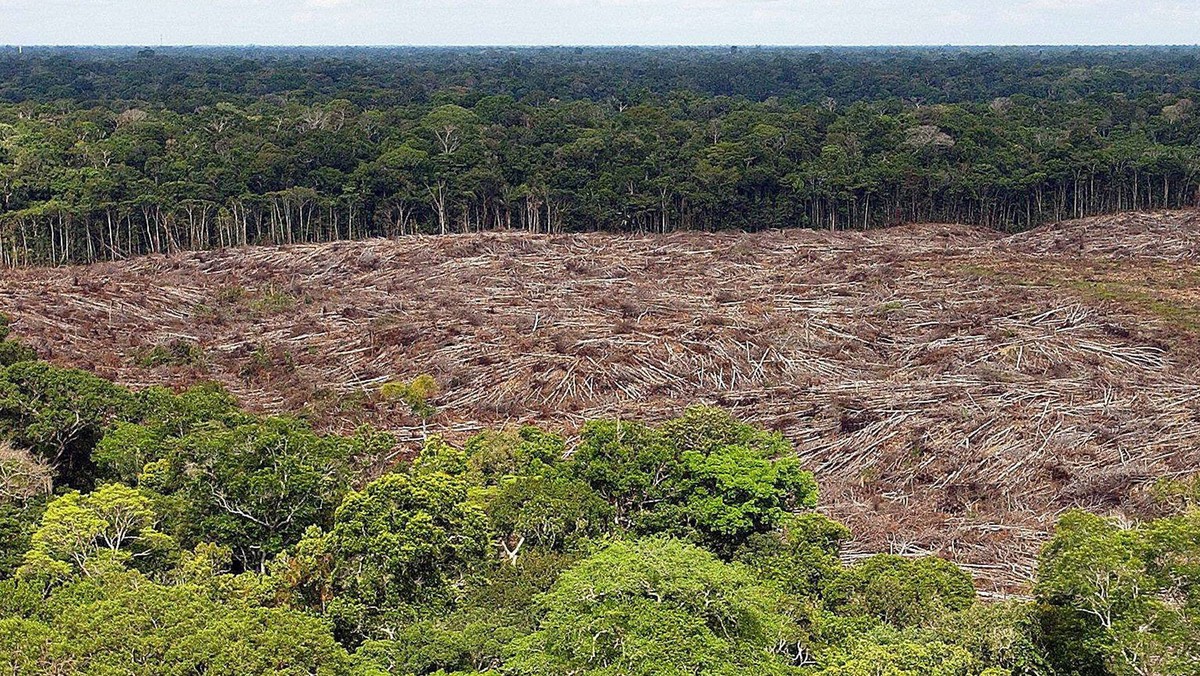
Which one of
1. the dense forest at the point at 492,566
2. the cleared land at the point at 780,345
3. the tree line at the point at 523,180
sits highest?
the tree line at the point at 523,180

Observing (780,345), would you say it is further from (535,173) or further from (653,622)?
(535,173)

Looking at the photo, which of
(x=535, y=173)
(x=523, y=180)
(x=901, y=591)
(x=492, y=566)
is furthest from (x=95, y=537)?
(x=523, y=180)

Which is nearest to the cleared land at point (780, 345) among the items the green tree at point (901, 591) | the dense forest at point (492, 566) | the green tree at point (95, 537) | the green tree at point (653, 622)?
the dense forest at point (492, 566)

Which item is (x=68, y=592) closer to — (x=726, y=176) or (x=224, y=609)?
(x=224, y=609)

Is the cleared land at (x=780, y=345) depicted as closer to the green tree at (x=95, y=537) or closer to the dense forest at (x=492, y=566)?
the dense forest at (x=492, y=566)

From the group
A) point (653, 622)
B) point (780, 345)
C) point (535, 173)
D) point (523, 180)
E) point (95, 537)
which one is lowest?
point (780, 345)

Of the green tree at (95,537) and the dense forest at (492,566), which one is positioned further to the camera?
the green tree at (95,537)

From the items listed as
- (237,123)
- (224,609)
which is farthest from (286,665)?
(237,123)
